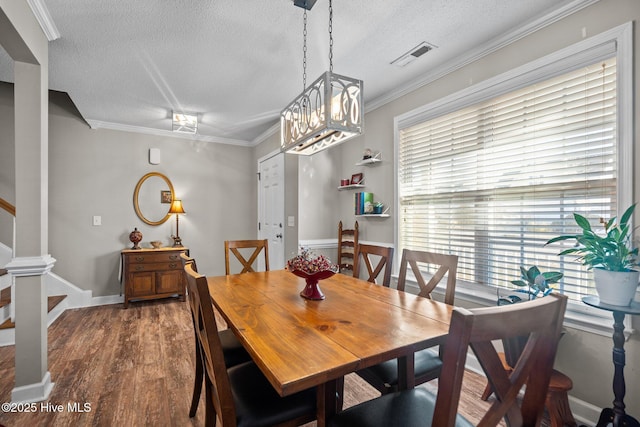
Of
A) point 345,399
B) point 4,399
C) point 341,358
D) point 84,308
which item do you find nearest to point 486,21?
point 341,358

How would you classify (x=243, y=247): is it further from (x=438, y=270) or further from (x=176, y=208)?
(x=176, y=208)

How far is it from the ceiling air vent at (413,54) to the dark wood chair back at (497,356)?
208 cm

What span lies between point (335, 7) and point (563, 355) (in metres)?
2.52

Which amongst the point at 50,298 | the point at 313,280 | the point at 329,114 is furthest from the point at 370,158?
the point at 50,298

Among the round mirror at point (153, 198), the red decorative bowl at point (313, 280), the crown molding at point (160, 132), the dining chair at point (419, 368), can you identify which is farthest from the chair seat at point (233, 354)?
the crown molding at point (160, 132)

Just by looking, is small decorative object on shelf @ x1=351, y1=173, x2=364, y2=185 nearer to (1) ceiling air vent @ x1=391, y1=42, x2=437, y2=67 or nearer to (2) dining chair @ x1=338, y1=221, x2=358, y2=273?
(2) dining chair @ x1=338, y1=221, x2=358, y2=273

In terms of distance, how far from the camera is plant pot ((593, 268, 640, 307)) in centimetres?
146

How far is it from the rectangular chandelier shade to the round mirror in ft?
11.0

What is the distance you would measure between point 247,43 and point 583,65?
7.08 feet

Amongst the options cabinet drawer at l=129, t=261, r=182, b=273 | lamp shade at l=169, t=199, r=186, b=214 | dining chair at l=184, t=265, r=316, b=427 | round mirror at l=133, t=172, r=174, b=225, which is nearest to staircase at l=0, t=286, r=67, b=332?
cabinet drawer at l=129, t=261, r=182, b=273

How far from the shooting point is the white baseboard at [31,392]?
1.99m

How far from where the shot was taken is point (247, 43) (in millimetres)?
2303

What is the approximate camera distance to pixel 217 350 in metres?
1.13

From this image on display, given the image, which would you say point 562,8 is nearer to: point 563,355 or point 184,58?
point 563,355
